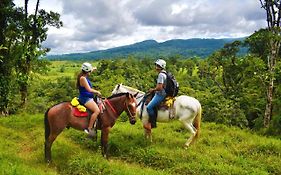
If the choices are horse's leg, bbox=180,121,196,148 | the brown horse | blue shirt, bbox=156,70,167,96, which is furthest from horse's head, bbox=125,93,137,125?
horse's leg, bbox=180,121,196,148

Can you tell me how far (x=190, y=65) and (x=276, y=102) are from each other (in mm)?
73279

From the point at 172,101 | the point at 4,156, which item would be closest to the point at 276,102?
the point at 172,101

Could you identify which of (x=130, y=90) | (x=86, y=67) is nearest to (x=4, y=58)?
(x=130, y=90)

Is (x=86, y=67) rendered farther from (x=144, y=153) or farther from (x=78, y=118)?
(x=144, y=153)

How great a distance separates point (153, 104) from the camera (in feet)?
40.5

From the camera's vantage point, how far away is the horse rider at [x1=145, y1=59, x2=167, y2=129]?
1207 centimetres

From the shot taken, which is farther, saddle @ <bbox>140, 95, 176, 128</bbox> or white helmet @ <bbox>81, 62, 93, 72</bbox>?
saddle @ <bbox>140, 95, 176, 128</bbox>

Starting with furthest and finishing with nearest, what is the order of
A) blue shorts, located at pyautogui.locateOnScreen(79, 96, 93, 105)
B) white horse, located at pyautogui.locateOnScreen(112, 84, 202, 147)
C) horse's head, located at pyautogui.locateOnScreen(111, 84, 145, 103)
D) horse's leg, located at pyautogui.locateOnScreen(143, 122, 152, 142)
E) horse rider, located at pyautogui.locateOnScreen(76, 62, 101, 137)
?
horse's head, located at pyautogui.locateOnScreen(111, 84, 145, 103), horse's leg, located at pyautogui.locateOnScreen(143, 122, 152, 142), white horse, located at pyautogui.locateOnScreen(112, 84, 202, 147), blue shorts, located at pyautogui.locateOnScreen(79, 96, 93, 105), horse rider, located at pyautogui.locateOnScreen(76, 62, 101, 137)

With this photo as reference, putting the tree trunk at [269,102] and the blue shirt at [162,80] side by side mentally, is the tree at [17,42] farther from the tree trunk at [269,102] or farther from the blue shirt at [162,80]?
the tree trunk at [269,102]

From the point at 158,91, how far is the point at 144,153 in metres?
2.33

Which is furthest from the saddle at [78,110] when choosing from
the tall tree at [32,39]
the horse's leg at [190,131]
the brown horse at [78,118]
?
the tall tree at [32,39]

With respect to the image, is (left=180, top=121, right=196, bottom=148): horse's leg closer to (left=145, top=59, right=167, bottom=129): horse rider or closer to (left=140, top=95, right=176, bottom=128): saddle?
(left=140, top=95, right=176, bottom=128): saddle

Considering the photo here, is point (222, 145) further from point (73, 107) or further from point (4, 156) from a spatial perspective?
point (4, 156)

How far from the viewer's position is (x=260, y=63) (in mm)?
20172
